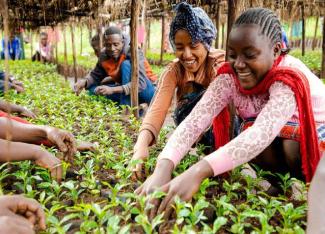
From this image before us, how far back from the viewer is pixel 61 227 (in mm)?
1601

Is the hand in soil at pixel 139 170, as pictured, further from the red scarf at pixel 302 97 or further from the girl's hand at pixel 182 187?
the red scarf at pixel 302 97

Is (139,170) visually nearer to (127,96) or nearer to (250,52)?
(250,52)

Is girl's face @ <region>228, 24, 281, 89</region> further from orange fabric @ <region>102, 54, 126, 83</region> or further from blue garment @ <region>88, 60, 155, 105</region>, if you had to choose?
orange fabric @ <region>102, 54, 126, 83</region>

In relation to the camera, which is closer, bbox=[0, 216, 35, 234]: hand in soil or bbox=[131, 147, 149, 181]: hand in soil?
bbox=[0, 216, 35, 234]: hand in soil

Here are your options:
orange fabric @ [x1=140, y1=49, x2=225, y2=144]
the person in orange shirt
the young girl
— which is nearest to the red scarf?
the young girl

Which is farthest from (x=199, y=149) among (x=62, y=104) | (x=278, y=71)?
(x=62, y=104)

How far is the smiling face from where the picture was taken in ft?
18.0

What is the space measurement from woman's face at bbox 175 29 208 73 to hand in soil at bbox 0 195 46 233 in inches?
59.3

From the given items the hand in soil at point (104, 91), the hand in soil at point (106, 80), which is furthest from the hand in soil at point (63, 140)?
the hand in soil at point (106, 80)

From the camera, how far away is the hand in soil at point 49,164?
6.97 feet

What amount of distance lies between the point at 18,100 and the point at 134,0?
1764 mm

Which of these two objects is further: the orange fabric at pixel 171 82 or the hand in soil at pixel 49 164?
the orange fabric at pixel 171 82

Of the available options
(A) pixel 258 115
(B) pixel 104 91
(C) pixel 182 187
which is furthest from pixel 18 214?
(B) pixel 104 91

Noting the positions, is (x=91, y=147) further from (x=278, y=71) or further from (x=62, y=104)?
(x=62, y=104)
